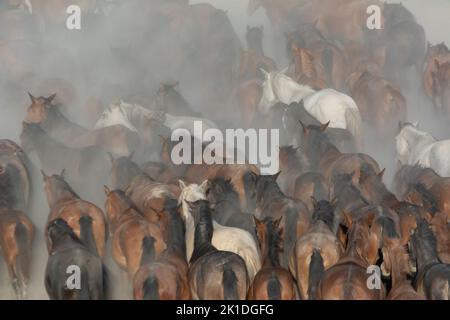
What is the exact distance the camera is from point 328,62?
22547 mm

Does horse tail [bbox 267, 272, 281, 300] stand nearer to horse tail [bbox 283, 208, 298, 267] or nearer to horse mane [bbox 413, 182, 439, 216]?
horse tail [bbox 283, 208, 298, 267]

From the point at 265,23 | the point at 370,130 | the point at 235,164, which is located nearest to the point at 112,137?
the point at 235,164

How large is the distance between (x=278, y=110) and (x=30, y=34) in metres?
5.21

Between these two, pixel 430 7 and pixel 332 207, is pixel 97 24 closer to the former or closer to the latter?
pixel 430 7

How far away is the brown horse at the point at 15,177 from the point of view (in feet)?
58.1

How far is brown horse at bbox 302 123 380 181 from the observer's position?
59.4 feet

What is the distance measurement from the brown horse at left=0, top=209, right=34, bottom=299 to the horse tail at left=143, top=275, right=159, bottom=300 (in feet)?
7.70

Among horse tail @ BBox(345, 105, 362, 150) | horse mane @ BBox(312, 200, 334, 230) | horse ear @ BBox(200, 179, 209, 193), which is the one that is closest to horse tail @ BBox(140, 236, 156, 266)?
horse ear @ BBox(200, 179, 209, 193)

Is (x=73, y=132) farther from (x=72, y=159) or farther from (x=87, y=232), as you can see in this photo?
(x=87, y=232)

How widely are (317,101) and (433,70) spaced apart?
241 centimetres

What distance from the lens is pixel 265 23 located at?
26.2 meters

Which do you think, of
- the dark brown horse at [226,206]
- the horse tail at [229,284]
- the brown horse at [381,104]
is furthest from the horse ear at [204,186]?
the brown horse at [381,104]

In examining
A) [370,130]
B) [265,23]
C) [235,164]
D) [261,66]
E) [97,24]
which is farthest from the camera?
[265,23]

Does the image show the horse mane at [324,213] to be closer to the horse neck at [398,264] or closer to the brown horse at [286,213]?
the brown horse at [286,213]
